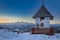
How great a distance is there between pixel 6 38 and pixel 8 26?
1.42 m

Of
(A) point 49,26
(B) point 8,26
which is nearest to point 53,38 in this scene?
(A) point 49,26

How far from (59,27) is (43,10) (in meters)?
1.59

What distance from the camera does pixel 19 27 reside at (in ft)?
32.9

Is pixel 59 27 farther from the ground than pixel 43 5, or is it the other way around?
pixel 43 5

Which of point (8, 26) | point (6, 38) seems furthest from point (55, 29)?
point (6, 38)

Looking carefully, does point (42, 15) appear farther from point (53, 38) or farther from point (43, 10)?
point (53, 38)

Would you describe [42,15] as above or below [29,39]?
above

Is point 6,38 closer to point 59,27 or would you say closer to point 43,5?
point 43,5

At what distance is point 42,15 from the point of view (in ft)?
30.2

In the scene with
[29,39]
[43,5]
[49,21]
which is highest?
[43,5]

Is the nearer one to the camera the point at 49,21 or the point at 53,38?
the point at 53,38

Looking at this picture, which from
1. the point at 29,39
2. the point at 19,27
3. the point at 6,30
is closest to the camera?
the point at 29,39

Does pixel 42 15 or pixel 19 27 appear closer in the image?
pixel 42 15

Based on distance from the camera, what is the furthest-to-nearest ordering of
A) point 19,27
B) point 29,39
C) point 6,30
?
point 19,27 → point 6,30 → point 29,39
